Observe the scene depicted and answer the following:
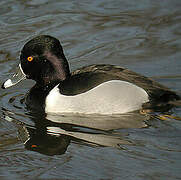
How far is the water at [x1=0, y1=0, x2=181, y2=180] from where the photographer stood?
197 inches

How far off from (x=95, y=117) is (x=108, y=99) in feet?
0.90

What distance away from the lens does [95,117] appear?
625 centimetres

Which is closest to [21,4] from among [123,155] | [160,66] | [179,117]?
[160,66]

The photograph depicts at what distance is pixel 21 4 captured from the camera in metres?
10.9

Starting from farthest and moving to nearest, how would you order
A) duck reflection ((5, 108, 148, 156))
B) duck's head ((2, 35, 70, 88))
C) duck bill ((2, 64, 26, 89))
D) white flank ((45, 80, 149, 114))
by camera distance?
duck bill ((2, 64, 26, 89)), duck's head ((2, 35, 70, 88)), white flank ((45, 80, 149, 114)), duck reflection ((5, 108, 148, 156))

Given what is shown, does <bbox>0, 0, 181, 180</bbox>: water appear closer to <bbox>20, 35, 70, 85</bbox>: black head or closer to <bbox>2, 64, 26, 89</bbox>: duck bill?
<bbox>2, 64, 26, 89</bbox>: duck bill

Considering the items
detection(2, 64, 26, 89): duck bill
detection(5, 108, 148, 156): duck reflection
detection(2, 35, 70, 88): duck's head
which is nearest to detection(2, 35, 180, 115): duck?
detection(2, 35, 70, 88): duck's head

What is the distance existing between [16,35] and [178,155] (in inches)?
205

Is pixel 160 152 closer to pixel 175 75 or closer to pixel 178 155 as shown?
pixel 178 155

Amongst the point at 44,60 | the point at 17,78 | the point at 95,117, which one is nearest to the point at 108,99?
the point at 95,117

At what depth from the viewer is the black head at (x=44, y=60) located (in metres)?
6.48

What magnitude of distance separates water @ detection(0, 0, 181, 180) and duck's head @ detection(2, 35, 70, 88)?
1.54 feet

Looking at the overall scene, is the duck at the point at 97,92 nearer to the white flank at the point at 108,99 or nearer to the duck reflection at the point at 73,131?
the white flank at the point at 108,99

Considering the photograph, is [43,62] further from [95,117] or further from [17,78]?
[95,117]
